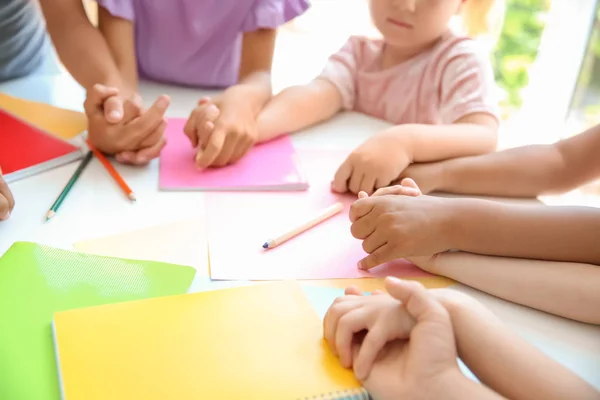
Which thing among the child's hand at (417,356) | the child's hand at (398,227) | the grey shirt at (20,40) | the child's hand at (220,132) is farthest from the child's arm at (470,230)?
the grey shirt at (20,40)

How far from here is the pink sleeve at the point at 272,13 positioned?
0.85 metres

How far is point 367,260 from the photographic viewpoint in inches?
19.9

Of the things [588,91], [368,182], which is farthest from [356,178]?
[588,91]

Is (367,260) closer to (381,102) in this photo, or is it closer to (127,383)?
(127,383)

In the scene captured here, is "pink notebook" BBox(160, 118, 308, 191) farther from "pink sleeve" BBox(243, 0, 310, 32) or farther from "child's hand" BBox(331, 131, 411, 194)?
"pink sleeve" BBox(243, 0, 310, 32)

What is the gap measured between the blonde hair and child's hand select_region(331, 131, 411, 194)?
10.5 inches

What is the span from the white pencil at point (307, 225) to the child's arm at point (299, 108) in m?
0.18

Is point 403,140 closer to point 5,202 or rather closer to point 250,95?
point 250,95

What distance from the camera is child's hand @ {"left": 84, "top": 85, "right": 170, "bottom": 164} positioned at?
0.65 metres

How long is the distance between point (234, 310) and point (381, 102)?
49 cm

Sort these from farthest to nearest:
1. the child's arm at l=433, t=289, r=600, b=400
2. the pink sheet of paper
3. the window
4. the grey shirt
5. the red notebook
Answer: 1. the window
2. the grey shirt
3. the red notebook
4. the pink sheet of paper
5. the child's arm at l=433, t=289, r=600, b=400

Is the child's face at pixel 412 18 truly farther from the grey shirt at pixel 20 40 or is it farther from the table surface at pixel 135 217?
the grey shirt at pixel 20 40

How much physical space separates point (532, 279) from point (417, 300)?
0.44ft

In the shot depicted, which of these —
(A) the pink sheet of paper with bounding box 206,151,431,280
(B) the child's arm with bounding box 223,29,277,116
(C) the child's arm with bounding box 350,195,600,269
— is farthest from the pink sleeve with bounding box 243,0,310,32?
(C) the child's arm with bounding box 350,195,600,269
